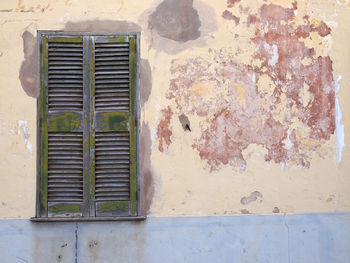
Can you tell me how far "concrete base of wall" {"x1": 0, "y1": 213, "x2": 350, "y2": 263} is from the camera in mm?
4523

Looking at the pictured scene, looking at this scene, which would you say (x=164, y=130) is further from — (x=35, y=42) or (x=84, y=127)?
(x=35, y=42)

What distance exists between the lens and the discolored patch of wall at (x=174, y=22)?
4742mm

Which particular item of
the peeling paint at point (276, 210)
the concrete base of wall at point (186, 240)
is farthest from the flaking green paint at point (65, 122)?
the peeling paint at point (276, 210)

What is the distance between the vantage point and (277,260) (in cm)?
461

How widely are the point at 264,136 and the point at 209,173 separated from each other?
0.62 metres

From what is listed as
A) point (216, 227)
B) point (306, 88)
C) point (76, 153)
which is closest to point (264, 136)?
point (306, 88)

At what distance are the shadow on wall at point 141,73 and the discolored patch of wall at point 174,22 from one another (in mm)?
192

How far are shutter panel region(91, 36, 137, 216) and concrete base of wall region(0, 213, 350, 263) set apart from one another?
0.80 ft

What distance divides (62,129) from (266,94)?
6.33 ft

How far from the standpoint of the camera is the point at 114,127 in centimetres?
464

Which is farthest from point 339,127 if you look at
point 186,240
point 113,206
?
point 113,206

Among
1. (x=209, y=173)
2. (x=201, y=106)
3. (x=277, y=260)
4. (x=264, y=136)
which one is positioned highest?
(x=201, y=106)

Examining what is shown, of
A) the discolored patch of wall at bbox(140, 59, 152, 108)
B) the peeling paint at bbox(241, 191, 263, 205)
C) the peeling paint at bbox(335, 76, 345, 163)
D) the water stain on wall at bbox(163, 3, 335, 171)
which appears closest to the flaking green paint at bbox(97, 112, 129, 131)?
the discolored patch of wall at bbox(140, 59, 152, 108)

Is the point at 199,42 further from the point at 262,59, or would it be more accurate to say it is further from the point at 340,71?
the point at 340,71
